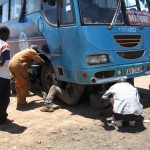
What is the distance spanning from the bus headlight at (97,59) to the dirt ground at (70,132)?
42.1 inches

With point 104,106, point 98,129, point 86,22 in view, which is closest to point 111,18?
point 86,22

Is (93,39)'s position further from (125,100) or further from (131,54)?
(125,100)

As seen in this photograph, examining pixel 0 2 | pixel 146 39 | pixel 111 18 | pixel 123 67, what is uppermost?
pixel 0 2

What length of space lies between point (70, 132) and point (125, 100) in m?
1.07

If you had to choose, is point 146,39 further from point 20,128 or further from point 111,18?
point 20,128

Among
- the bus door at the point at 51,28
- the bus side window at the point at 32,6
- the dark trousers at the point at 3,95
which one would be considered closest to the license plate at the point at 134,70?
the bus door at the point at 51,28

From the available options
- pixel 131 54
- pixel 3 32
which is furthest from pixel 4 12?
pixel 131 54

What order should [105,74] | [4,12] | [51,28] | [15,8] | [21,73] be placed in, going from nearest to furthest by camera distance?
[105,74] < [51,28] < [21,73] < [15,8] < [4,12]

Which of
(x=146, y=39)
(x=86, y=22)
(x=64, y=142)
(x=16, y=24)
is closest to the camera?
(x=64, y=142)

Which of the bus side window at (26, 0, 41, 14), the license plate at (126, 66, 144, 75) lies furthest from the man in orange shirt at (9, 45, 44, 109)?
the license plate at (126, 66, 144, 75)

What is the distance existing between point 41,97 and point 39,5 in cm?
234

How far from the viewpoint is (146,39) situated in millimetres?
6816

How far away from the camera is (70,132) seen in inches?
210

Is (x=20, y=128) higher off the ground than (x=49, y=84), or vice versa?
(x=49, y=84)
